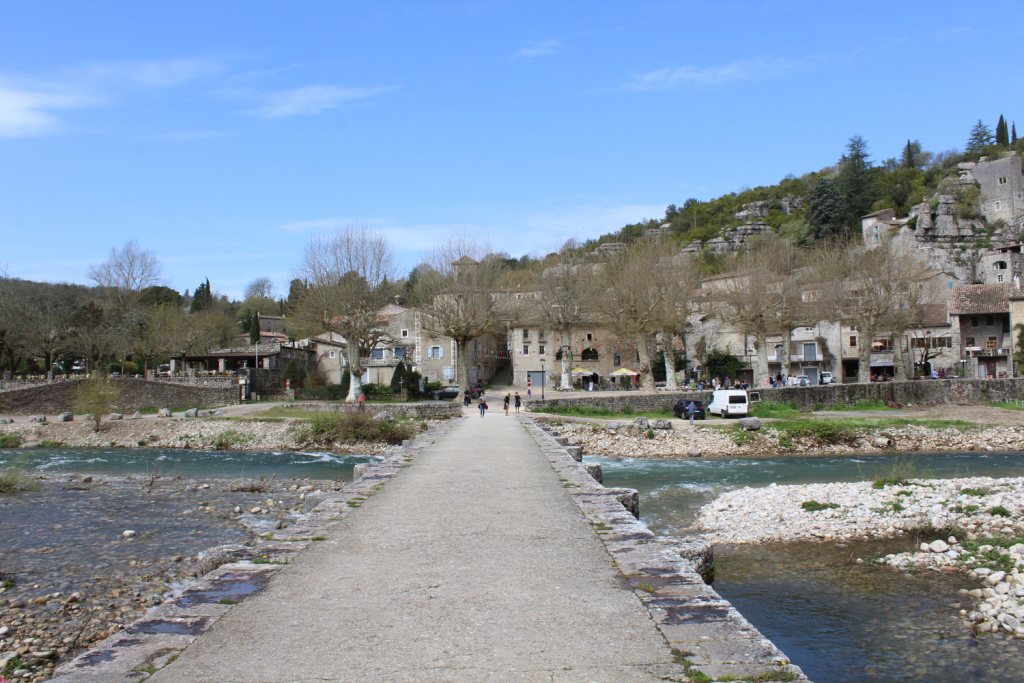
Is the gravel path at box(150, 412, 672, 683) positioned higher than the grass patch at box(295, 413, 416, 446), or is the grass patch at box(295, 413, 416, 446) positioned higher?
the gravel path at box(150, 412, 672, 683)

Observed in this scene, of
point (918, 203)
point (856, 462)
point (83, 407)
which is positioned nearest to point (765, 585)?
point (856, 462)

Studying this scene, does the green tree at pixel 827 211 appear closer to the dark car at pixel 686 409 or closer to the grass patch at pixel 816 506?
the dark car at pixel 686 409

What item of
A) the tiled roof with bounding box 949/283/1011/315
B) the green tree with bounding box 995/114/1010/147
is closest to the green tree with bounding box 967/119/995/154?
the green tree with bounding box 995/114/1010/147

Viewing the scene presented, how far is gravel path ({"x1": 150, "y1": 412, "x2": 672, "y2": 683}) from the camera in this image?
13.3ft

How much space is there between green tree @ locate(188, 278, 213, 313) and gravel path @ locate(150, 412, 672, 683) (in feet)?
299

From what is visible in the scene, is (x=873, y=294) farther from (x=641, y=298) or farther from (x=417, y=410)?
(x=417, y=410)

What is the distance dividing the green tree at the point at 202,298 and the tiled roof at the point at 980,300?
83232 millimetres

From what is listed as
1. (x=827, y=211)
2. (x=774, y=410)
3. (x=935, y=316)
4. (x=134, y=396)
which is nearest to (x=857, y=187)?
(x=827, y=211)

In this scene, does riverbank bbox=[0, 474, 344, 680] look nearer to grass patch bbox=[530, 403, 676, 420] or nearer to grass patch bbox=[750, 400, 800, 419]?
grass patch bbox=[530, 403, 676, 420]

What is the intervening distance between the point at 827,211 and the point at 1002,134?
4248 cm

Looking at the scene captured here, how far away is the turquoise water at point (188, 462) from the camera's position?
21922 millimetres

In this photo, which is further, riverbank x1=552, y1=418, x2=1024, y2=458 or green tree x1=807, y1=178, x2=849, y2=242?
green tree x1=807, y1=178, x2=849, y2=242

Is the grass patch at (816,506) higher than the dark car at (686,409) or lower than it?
lower

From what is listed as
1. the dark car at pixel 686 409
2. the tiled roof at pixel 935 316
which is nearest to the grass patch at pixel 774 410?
the dark car at pixel 686 409
